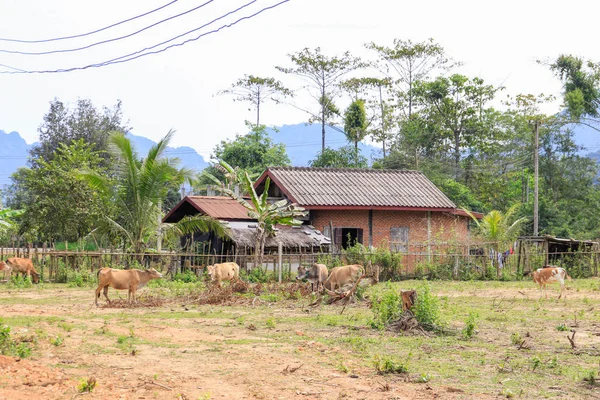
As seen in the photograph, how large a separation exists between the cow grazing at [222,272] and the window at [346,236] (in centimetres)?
945

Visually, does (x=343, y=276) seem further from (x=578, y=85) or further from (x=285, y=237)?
(x=578, y=85)

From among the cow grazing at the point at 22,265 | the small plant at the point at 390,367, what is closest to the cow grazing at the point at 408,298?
the small plant at the point at 390,367

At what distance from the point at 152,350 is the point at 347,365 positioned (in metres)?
2.79

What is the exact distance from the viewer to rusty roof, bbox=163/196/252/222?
29631 mm

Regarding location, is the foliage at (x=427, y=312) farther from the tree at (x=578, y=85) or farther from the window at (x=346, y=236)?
the tree at (x=578, y=85)

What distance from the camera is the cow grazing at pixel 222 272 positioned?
2034 centimetres

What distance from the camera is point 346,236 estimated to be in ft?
102

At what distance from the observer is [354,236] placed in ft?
102

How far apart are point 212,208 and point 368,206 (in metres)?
6.05

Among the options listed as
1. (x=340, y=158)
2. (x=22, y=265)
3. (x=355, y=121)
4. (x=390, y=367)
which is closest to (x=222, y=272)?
(x=22, y=265)

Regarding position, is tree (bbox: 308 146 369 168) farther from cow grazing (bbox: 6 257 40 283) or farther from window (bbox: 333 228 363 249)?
cow grazing (bbox: 6 257 40 283)

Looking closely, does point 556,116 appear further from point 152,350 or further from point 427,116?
point 152,350

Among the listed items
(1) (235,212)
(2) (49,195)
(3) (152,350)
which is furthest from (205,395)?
(2) (49,195)

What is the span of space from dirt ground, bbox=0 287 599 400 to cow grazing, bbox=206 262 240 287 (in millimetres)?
4676
